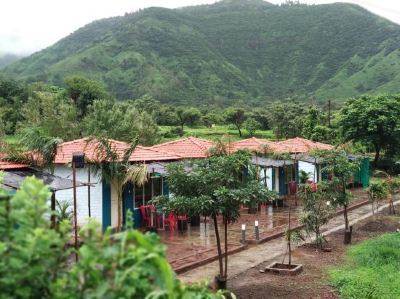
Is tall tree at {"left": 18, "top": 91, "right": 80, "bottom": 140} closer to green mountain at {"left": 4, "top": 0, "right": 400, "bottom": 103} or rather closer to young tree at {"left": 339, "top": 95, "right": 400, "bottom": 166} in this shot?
young tree at {"left": 339, "top": 95, "right": 400, "bottom": 166}

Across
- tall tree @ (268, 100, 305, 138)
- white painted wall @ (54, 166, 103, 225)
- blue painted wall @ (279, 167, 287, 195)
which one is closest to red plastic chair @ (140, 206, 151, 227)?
white painted wall @ (54, 166, 103, 225)

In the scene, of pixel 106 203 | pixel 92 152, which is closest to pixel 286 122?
pixel 92 152

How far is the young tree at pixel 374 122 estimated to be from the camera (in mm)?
35638

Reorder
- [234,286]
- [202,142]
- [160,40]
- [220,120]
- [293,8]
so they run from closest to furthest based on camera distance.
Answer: [234,286] < [202,142] < [220,120] < [160,40] < [293,8]

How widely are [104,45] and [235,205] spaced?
4233 inches

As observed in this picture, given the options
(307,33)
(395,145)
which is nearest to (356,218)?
(395,145)

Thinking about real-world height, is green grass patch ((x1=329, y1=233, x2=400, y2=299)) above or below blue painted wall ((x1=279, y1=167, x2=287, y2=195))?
below

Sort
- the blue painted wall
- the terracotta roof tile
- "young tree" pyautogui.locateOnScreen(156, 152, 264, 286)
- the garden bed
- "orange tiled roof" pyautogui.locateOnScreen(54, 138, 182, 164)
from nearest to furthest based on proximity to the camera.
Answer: "young tree" pyautogui.locateOnScreen(156, 152, 264, 286) < the garden bed < "orange tiled roof" pyautogui.locateOnScreen(54, 138, 182, 164) < the terracotta roof tile < the blue painted wall

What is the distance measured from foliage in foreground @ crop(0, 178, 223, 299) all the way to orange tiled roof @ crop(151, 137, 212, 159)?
18.8 m

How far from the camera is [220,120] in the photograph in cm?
6391

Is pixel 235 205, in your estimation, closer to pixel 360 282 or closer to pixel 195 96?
pixel 360 282

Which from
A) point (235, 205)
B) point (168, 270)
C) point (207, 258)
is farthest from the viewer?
point (207, 258)

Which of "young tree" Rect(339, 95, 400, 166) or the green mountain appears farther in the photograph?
the green mountain

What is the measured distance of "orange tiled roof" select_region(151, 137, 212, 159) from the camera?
71.4ft
